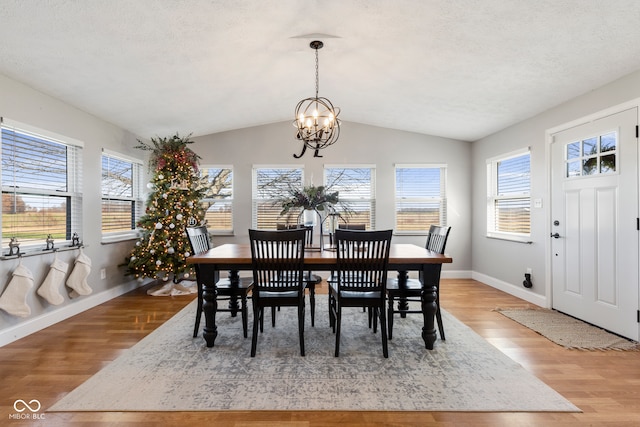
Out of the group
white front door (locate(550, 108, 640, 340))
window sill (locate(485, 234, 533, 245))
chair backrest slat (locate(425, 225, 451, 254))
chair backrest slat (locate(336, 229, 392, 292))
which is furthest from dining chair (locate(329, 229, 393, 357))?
window sill (locate(485, 234, 533, 245))

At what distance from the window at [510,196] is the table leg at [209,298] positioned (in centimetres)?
397

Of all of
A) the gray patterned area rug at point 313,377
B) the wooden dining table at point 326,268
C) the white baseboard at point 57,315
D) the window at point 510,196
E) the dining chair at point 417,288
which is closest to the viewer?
the gray patterned area rug at point 313,377

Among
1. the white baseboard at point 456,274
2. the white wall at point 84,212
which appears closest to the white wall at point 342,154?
the white baseboard at point 456,274

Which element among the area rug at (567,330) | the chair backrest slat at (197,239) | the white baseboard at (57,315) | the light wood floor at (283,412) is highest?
the chair backrest slat at (197,239)

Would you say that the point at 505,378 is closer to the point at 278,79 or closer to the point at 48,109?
the point at 278,79

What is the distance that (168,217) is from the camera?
186 inches

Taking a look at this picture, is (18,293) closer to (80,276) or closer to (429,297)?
(80,276)

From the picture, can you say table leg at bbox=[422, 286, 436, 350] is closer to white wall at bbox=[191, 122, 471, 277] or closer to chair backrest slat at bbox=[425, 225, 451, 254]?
chair backrest slat at bbox=[425, 225, 451, 254]

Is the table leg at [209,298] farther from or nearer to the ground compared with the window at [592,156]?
nearer to the ground

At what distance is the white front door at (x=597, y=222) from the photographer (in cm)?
305

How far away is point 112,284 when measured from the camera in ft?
15.0

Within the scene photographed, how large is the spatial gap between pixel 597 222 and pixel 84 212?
5.58m

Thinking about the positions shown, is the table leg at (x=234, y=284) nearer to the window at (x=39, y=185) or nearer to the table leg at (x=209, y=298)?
the table leg at (x=209, y=298)

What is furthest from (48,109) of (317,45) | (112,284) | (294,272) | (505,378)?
(505,378)
